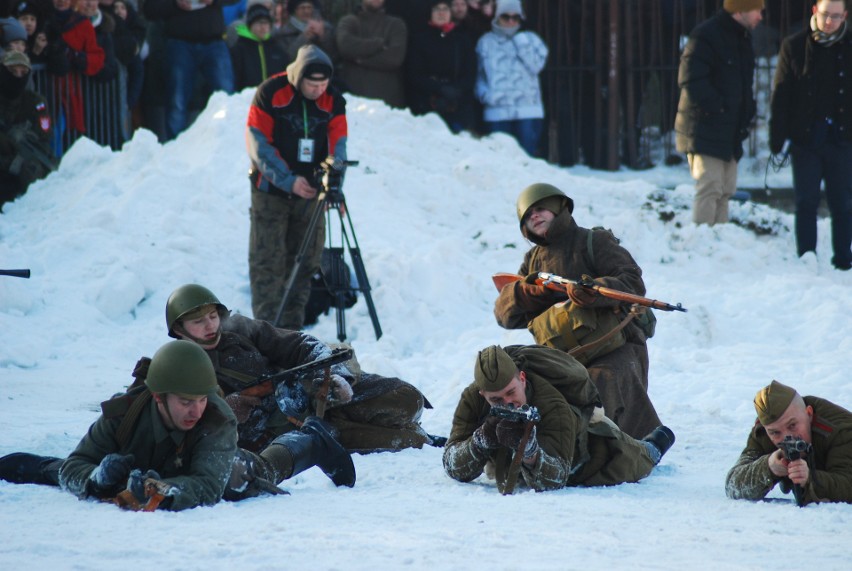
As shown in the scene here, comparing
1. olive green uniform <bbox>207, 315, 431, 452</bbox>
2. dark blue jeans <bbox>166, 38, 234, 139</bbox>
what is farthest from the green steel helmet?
dark blue jeans <bbox>166, 38, 234, 139</bbox>

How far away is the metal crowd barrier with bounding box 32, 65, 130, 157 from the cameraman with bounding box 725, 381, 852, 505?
8.90 m

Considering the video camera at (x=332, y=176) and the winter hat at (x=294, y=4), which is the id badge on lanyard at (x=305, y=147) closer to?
the video camera at (x=332, y=176)

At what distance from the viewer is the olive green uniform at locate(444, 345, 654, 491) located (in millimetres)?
5785

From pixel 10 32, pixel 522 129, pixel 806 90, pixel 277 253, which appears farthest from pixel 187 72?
pixel 806 90

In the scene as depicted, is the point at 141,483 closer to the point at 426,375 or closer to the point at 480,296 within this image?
the point at 426,375

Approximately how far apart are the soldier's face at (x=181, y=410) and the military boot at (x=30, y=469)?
2.32 ft

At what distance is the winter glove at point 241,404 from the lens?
6.61 m

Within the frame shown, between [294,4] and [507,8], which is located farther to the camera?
[507,8]

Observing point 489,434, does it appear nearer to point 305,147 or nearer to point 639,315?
point 639,315

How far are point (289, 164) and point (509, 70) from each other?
5580mm

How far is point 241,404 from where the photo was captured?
21.8 ft

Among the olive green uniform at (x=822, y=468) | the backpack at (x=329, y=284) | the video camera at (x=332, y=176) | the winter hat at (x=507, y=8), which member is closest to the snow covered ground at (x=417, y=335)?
the olive green uniform at (x=822, y=468)

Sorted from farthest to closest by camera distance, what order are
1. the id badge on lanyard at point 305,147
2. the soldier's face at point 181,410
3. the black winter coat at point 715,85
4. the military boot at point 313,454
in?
the black winter coat at point 715,85
the id badge on lanyard at point 305,147
the military boot at point 313,454
the soldier's face at point 181,410

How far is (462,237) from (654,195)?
214 cm
